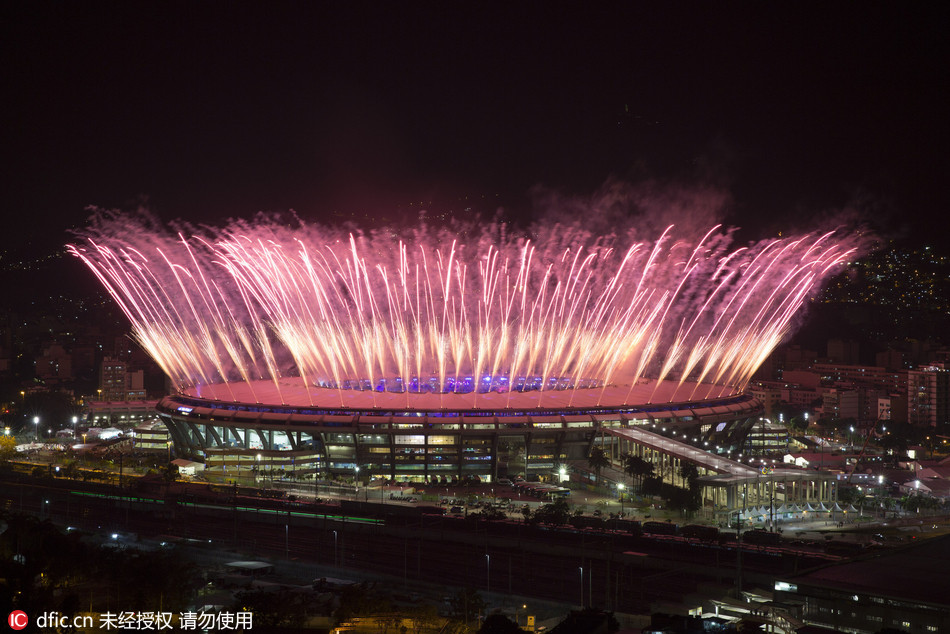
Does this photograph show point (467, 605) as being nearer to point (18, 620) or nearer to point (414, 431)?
point (18, 620)

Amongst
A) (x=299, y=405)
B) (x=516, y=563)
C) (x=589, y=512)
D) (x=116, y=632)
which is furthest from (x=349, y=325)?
(x=116, y=632)

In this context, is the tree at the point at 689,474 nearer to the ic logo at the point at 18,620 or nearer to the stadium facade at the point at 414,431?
the stadium facade at the point at 414,431

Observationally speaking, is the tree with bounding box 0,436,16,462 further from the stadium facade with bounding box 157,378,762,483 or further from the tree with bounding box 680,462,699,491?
the tree with bounding box 680,462,699,491

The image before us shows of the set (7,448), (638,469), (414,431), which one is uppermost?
(414,431)

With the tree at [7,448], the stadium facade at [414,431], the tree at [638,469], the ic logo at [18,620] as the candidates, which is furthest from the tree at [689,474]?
the tree at [7,448]

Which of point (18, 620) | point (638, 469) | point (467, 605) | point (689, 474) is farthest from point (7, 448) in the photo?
point (467, 605)

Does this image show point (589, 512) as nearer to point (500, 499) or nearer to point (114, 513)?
point (500, 499)
